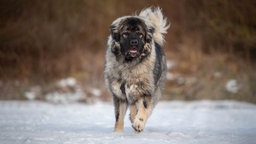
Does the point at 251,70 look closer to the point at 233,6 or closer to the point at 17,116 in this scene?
the point at 233,6

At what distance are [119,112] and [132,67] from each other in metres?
0.67

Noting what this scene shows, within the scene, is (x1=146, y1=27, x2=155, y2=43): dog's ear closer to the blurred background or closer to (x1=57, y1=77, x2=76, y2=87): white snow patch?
the blurred background

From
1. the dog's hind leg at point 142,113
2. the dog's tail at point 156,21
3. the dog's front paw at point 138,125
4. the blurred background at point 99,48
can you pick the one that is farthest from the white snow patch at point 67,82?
the dog's front paw at point 138,125

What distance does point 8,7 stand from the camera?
53.7 feet

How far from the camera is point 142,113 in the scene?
7.28m

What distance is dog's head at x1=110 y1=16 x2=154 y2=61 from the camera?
7484 millimetres

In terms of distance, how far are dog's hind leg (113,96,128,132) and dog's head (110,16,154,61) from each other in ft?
2.02

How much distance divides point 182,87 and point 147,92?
8550 millimetres

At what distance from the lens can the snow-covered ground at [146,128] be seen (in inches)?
246

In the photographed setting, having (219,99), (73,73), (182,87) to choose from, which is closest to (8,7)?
(73,73)

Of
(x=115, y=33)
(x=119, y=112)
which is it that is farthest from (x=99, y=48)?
(x=119, y=112)

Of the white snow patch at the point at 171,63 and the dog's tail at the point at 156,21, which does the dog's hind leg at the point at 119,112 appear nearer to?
the dog's tail at the point at 156,21

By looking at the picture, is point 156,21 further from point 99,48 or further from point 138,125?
point 99,48

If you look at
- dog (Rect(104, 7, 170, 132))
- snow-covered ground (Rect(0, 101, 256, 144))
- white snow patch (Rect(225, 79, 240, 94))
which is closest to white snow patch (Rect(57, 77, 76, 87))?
snow-covered ground (Rect(0, 101, 256, 144))
